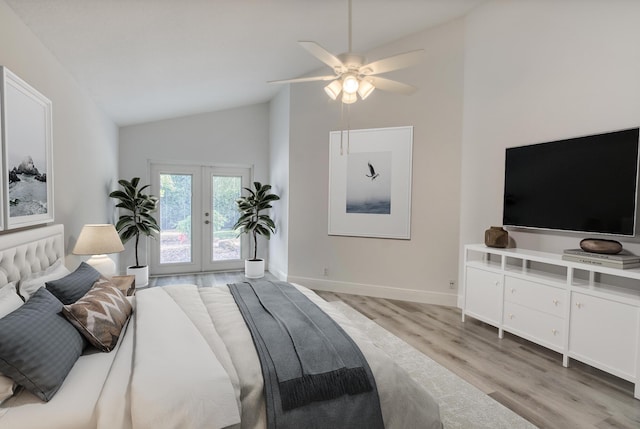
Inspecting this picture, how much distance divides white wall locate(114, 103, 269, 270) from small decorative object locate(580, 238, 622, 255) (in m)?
4.75

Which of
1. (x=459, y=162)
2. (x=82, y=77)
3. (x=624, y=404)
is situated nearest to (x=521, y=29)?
(x=459, y=162)

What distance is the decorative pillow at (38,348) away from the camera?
1294 millimetres

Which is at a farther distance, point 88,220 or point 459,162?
point 459,162

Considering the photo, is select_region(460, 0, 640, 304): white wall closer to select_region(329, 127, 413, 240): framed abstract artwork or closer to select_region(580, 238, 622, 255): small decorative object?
select_region(580, 238, 622, 255): small decorative object

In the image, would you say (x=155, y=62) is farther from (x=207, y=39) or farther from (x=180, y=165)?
(x=180, y=165)

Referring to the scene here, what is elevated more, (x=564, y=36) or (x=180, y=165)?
(x=564, y=36)

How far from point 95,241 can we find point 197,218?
2.73 meters

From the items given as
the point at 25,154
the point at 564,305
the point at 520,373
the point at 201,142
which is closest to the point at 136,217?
the point at 201,142

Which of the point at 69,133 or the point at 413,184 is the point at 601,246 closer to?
the point at 413,184

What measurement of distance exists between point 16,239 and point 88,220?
1.93 m

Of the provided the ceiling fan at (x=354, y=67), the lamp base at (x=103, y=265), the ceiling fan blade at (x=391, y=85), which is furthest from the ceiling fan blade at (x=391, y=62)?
the lamp base at (x=103, y=265)

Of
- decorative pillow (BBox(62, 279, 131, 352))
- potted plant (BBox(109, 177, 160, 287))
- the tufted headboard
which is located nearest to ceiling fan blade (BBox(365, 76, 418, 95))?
decorative pillow (BBox(62, 279, 131, 352))

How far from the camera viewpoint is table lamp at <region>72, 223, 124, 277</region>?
9.97 ft

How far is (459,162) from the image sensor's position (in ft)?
13.6
